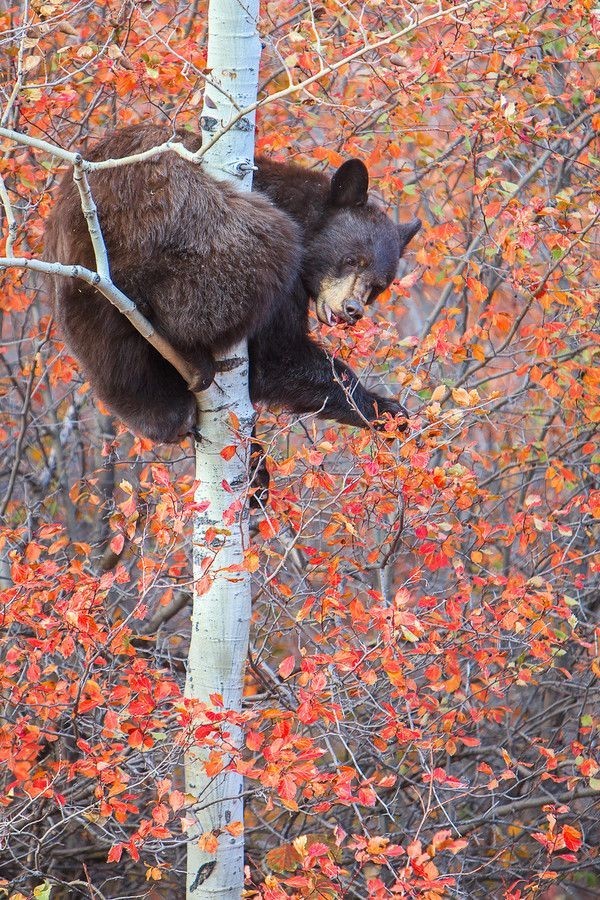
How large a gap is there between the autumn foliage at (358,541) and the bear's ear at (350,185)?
36cm

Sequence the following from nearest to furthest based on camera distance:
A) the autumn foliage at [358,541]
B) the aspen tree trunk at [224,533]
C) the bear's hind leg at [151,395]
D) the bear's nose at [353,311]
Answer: the aspen tree trunk at [224,533] → the autumn foliage at [358,541] → the bear's hind leg at [151,395] → the bear's nose at [353,311]

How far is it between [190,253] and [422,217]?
3268 millimetres

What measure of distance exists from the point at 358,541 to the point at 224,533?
45.6 inches

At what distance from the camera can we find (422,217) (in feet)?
21.3

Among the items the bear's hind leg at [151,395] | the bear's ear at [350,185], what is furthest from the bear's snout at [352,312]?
the bear's hind leg at [151,395]

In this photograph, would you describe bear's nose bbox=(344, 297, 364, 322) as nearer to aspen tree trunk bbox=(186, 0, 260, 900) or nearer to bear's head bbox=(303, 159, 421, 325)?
bear's head bbox=(303, 159, 421, 325)

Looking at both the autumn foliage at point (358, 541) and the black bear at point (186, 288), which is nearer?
the black bear at point (186, 288)

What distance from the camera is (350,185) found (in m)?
4.62

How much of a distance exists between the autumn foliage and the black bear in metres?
0.26

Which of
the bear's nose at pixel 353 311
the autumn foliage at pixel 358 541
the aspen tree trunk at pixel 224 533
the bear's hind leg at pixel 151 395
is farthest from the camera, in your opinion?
the bear's nose at pixel 353 311

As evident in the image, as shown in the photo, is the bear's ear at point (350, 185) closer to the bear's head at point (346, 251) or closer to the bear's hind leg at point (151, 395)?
the bear's head at point (346, 251)

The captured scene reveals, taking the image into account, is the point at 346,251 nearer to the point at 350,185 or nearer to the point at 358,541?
the point at 350,185

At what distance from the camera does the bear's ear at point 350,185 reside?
4523 millimetres

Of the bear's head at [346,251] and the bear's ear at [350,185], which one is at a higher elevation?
the bear's ear at [350,185]
